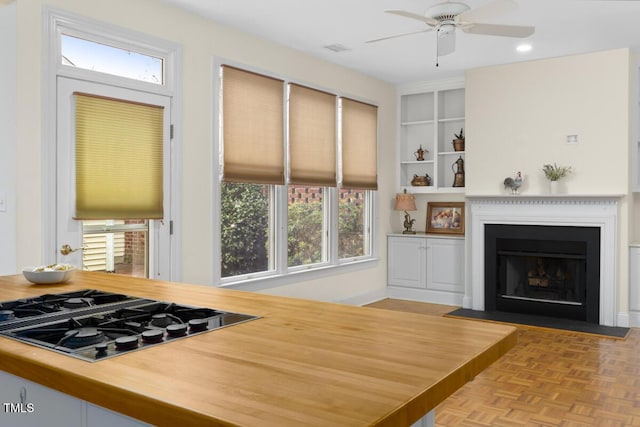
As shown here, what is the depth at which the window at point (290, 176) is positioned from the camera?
4.90 meters

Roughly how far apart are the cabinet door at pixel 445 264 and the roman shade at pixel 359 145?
3.60 ft

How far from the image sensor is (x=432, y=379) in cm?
114

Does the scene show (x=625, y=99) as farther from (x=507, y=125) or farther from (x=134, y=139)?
(x=134, y=139)

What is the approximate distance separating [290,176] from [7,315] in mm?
3925

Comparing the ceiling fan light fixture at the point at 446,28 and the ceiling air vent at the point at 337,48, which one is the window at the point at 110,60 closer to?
the ceiling air vent at the point at 337,48

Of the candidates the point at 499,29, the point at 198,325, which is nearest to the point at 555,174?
the point at 499,29

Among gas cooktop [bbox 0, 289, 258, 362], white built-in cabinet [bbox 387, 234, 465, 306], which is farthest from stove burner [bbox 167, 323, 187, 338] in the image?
white built-in cabinet [bbox 387, 234, 465, 306]

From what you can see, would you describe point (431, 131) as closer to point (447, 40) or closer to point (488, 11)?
point (447, 40)

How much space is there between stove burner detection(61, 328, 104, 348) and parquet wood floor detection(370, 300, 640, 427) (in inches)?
89.1

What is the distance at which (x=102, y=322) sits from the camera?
63.0 inches

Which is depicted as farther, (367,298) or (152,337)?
(367,298)

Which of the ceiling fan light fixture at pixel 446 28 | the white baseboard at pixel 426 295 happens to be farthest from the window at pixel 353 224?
the ceiling fan light fixture at pixel 446 28

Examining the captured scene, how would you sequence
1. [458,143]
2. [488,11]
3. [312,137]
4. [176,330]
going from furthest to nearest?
[458,143]
[312,137]
[488,11]
[176,330]

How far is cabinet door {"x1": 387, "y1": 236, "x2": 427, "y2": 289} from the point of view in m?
6.95
